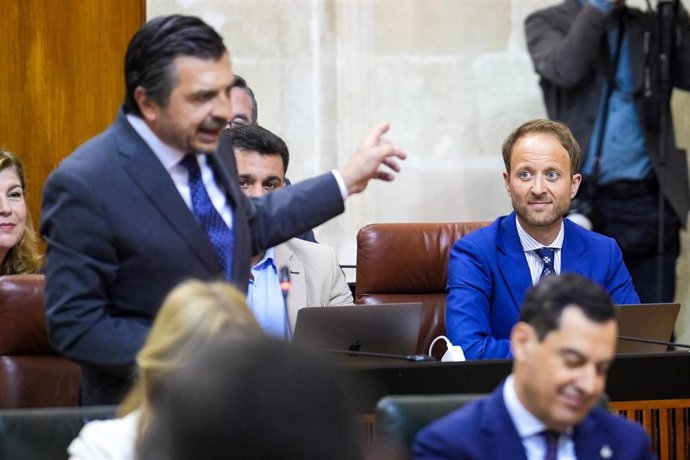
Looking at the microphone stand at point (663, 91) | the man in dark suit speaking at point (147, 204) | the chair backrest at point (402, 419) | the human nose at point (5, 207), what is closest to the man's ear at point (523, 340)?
the chair backrest at point (402, 419)

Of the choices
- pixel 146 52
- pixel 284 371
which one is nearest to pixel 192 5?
pixel 146 52

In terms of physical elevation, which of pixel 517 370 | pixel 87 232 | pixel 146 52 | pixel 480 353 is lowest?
pixel 480 353

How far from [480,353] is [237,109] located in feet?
4.72

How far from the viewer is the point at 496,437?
2221 mm

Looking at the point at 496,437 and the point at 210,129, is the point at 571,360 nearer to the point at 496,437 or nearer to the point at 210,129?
the point at 496,437

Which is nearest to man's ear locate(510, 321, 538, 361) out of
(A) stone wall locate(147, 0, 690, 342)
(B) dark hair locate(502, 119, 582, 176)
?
(B) dark hair locate(502, 119, 582, 176)

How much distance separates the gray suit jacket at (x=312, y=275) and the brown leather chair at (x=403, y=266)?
28cm

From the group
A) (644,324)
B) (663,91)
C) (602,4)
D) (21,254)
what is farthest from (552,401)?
(663,91)

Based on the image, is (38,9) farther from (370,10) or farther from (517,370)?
(517,370)

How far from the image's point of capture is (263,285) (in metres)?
3.85

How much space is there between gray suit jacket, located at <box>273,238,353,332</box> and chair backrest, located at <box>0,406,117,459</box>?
4.94 ft

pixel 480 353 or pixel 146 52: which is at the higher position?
pixel 146 52

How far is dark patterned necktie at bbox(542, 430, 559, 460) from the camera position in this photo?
225 cm

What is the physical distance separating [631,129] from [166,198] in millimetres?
3600
